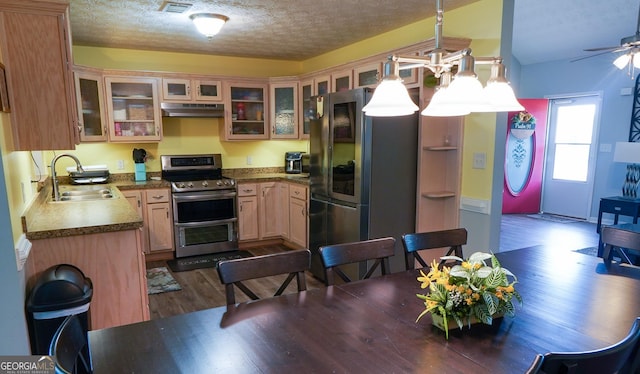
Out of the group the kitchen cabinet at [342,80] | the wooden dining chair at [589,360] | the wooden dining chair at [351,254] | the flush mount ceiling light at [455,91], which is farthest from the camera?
the kitchen cabinet at [342,80]

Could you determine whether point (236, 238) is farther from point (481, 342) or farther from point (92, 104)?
point (481, 342)

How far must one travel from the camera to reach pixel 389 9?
3.20 m

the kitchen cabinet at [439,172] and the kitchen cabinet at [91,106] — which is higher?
the kitchen cabinet at [91,106]

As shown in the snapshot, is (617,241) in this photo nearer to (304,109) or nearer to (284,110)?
(304,109)

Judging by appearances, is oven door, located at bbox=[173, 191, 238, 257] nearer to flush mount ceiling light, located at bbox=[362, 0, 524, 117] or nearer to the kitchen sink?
the kitchen sink

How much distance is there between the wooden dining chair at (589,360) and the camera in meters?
0.89

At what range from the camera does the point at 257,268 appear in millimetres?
1707

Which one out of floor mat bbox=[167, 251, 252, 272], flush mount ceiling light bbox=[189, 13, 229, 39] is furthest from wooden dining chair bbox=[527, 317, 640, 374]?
floor mat bbox=[167, 251, 252, 272]

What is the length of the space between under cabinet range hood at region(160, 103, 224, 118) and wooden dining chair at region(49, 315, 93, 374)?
3.64 m

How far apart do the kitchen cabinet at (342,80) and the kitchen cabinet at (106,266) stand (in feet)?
8.09

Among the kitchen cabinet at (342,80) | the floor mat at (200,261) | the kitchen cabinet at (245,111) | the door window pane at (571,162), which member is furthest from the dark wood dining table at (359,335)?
the door window pane at (571,162)

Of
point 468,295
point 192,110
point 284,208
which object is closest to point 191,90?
point 192,110

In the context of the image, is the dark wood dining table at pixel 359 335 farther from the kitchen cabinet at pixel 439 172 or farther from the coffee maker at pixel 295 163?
the coffee maker at pixel 295 163

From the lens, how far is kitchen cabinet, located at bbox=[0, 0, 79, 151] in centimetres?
201
